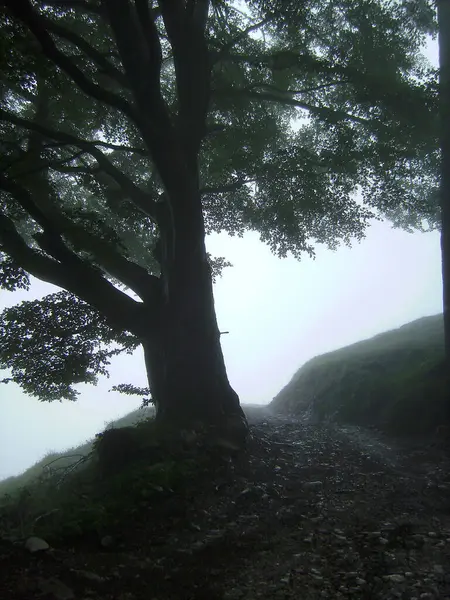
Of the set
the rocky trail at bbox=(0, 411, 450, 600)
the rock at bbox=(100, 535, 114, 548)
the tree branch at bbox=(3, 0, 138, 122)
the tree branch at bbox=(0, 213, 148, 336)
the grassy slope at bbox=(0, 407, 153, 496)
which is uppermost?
the tree branch at bbox=(3, 0, 138, 122)

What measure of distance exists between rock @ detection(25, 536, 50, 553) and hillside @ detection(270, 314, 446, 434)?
11.3m

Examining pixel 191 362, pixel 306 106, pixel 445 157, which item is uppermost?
pixel 306 106

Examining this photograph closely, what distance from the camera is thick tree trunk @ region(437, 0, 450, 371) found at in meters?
13.3

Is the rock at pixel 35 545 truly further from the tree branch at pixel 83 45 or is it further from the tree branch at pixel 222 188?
the tree branch at pixel 222 188

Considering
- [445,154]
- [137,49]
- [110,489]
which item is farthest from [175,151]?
[445,154]

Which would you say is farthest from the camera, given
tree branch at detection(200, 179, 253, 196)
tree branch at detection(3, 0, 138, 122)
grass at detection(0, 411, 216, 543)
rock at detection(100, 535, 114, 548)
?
tree branch at detection(200, 179, 253, 196)

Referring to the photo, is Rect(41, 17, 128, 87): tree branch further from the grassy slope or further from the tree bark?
the grassy slope

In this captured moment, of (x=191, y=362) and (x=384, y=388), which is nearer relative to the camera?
(x=191, y=362)

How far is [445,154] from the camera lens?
45.1 feet

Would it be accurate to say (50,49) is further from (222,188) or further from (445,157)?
(445,157)

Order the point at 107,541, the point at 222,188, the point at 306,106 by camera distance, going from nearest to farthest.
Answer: the point at 107,541 → the point at 306,106 → the point at 222,188

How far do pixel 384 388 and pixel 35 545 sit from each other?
45.0 ft

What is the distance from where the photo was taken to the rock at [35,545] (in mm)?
4652

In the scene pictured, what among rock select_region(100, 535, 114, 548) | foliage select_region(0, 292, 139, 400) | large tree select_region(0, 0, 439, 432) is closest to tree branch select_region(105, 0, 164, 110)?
large tree select_region(0, 0, 439, 432)
